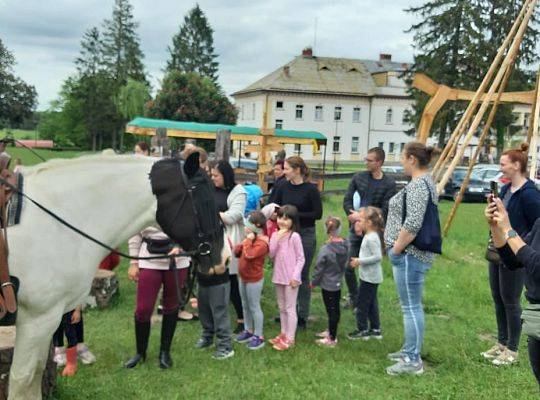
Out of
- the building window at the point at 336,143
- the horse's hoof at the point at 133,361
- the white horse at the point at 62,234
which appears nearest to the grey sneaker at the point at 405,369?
the horse's hoof at the point at 133,361

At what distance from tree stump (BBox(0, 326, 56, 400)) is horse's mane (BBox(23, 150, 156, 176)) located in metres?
1.27

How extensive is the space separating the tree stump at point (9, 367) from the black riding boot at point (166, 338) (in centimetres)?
103

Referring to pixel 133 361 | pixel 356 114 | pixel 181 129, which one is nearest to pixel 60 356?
pixel 133 361

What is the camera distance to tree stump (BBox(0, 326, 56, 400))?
3477 millimetres

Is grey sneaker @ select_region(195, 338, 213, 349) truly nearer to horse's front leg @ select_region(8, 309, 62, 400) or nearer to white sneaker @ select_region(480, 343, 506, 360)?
horse's front leg @ select_region(8, 309, 62, 400)

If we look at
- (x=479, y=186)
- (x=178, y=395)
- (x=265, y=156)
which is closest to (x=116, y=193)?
(x=178, y=395)

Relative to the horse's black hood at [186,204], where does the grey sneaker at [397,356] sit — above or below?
below

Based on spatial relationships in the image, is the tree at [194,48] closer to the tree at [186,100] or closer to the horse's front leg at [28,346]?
the tree at [186,100]

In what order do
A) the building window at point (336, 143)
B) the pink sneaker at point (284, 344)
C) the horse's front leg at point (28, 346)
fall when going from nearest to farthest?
the horse's front leg at point (28, 346) < the pink sneaker at point (284, 344) < the building window at point (336, 143)

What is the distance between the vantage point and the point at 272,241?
5.48 m

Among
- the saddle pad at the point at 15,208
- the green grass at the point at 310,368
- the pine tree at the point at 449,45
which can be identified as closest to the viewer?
the saddle pad at the point at 15,208

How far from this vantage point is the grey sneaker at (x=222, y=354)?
16.4 feet

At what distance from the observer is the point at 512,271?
4859 millimetres

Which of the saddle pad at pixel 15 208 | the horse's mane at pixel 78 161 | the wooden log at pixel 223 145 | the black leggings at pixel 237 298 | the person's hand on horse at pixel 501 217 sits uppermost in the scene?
the wooden log at pixel 223 145
